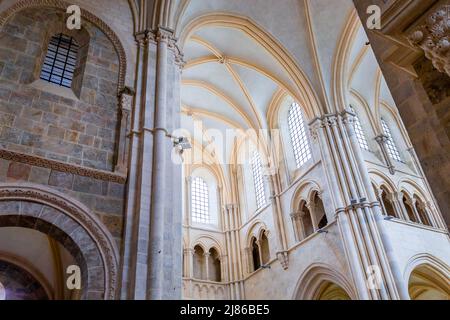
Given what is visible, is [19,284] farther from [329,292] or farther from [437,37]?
[329,292]

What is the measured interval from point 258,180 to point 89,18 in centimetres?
1274

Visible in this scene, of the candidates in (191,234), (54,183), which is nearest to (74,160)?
(54,183)

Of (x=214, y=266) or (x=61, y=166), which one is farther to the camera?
(x=214, y=266)

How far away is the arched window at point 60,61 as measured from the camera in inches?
366

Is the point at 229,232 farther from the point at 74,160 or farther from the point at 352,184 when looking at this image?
the point at 74,160

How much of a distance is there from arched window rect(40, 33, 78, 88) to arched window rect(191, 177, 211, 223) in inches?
496

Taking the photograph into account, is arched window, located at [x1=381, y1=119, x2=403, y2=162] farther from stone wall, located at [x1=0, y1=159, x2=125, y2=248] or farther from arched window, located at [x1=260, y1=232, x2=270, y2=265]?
stone wall, located at [x1=0, y1=159, x2=125, y2=248]

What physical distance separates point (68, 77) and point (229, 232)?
13395 millimetres

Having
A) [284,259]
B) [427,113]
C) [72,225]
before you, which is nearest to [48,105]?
[72,225]

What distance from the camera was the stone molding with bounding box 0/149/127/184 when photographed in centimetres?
723

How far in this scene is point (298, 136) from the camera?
1845cm

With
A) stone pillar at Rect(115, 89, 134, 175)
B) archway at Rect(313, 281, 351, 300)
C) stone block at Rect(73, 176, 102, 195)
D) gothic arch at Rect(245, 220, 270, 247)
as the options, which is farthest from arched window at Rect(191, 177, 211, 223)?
stone block at Rect(73, 176, 102, 195)

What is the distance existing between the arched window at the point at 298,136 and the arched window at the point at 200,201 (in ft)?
20.5

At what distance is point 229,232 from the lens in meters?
20.9
